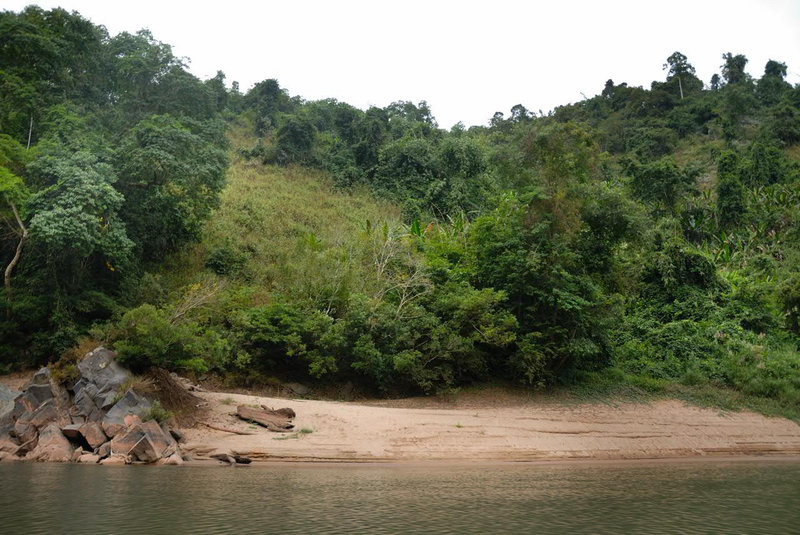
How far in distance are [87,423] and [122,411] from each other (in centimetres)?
101

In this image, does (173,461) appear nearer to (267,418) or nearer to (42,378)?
(267,418)

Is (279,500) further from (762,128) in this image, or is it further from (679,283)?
(762,128)

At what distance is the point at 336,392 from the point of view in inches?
898

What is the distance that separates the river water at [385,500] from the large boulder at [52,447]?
0.96 m

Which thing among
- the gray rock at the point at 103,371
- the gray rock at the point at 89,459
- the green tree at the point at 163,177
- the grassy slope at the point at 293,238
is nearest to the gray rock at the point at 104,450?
the gray rock at the point at 89,459

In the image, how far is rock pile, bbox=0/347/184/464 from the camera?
15.3m

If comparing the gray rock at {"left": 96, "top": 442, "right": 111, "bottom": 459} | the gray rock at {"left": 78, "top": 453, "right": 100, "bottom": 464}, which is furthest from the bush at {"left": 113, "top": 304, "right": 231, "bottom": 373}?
the gray rock at {"left": 78, "top": 453, "right": 100, "bottom": 464}

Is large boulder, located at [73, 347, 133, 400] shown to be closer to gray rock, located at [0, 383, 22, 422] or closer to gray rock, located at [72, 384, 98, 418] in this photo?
gray rock, located at [72, 384, 98, 418]

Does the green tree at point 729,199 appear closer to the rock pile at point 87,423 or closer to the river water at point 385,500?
the river water at point 385,500

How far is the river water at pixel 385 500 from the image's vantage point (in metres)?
8.17

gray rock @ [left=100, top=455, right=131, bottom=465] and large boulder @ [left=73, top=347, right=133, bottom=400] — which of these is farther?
large boulder @ [left=73, top=347, right=133, bottom=400]

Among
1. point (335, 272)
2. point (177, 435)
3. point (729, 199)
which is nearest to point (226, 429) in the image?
point (177, 435)

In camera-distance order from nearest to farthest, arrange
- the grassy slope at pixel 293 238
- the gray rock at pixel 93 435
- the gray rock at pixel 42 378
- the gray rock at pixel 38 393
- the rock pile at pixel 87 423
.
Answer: the rock pile at pixel 87 423
the gray rock at pixel 93 435
the gray rock at pixel 38 393
the gray rock at pixel 42 378
the grassy slope at pixel 293 238

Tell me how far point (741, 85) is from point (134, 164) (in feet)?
219
